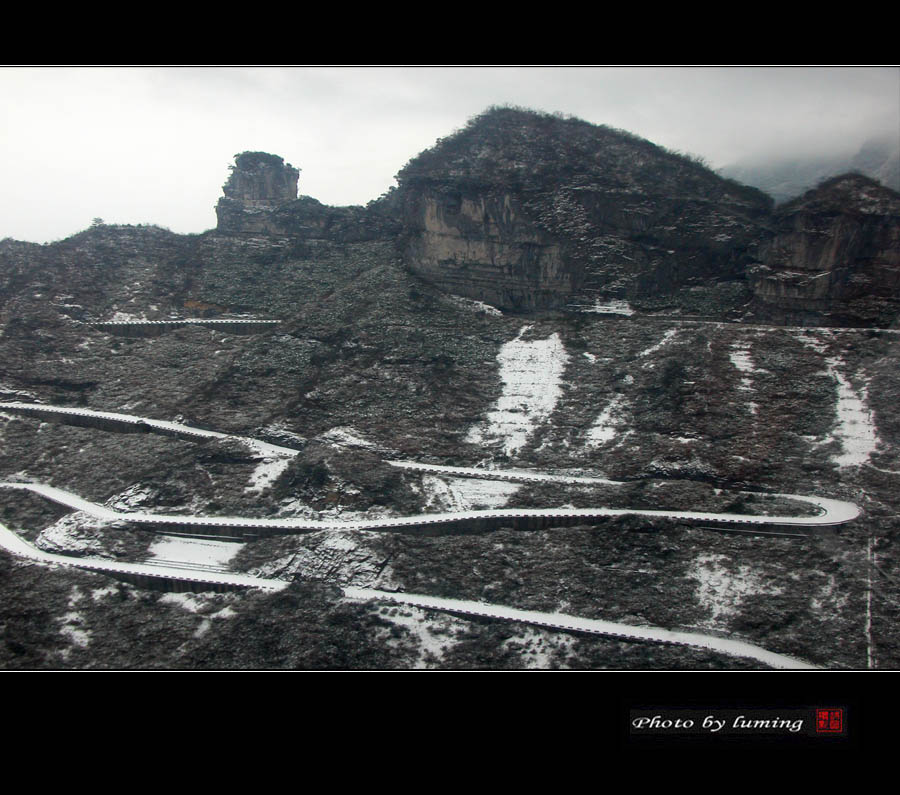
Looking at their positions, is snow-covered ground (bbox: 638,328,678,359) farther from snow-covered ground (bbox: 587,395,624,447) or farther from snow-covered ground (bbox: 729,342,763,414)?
snow-covered ground (bbox: 587,395,624,447)

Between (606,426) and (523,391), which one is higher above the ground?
(523,391)

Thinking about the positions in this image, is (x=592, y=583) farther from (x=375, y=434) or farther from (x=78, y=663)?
(x=78, y=663)

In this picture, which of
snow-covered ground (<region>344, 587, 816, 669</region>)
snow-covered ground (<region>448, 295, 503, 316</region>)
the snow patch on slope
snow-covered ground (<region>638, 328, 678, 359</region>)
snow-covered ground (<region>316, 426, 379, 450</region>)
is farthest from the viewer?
snow-covered ground (<region>448, 295, 503, 316</region>)

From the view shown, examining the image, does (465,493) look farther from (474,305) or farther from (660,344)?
(474,305)

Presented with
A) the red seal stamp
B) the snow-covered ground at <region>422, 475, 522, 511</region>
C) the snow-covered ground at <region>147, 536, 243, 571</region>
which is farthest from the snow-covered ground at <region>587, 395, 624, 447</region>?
the red seal stamp

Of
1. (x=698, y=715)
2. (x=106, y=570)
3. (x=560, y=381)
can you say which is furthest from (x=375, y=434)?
(x=698, y=715)

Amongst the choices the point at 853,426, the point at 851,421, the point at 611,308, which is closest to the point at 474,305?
the point at 611,308

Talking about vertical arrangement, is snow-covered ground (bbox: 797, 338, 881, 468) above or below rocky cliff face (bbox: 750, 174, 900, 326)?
below

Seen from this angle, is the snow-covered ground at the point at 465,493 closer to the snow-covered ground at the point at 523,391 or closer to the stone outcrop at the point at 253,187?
the snow-covered ground at the point at 523,391
